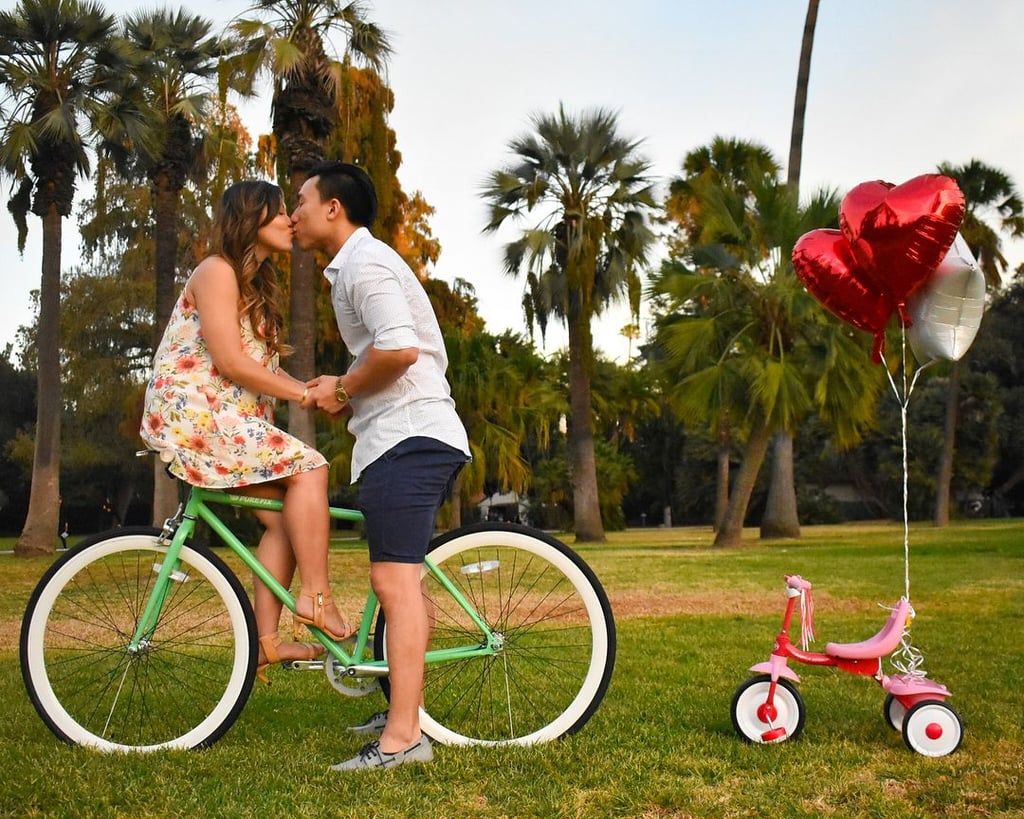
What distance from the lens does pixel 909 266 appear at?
12.9ft

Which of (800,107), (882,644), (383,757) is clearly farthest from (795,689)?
(800,107)

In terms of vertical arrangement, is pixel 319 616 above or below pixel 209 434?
below

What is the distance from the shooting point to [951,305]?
3998 mm

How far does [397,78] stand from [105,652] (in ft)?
42.9

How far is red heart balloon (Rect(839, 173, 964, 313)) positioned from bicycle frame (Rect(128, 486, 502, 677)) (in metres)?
2.01

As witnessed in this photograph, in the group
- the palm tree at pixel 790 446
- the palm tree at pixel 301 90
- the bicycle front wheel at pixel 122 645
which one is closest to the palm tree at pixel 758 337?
the palm tree at pixel 790 446

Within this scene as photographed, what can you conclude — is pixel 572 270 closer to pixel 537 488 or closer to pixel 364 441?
pixel 537 488

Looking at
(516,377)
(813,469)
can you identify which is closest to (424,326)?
(516,377)

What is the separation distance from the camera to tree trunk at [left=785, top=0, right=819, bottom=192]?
22.0 meters

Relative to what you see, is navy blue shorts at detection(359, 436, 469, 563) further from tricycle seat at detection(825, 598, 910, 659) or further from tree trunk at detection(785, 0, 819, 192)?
tree trunk at detection(785, 0, 819, 192)

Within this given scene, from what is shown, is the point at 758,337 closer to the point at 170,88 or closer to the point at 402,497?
the point at 170,88

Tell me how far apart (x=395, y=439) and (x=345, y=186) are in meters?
0.84

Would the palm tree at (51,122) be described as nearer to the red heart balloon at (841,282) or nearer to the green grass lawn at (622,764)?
the green grass lawn at (622,764)

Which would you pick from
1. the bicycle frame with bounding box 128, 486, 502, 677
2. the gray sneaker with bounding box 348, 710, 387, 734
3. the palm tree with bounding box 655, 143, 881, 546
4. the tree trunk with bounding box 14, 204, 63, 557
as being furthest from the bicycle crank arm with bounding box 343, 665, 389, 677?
the tree trunk with bounding box 14, 204, 63, 557
